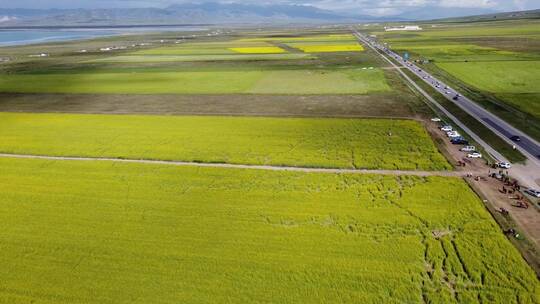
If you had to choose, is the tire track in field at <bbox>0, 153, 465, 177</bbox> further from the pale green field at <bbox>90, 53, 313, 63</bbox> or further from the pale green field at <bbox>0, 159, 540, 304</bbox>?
the pale green field at <bbox>90, 53, 313, 63</bbox>

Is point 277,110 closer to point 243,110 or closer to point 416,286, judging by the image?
point 243,110

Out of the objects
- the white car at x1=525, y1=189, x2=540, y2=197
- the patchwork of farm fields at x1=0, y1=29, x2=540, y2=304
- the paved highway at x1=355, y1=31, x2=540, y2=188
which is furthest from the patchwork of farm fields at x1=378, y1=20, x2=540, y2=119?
the white car at x1=525, y1=189, x2=540, y2=197

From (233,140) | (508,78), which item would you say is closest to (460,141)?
(233,140)

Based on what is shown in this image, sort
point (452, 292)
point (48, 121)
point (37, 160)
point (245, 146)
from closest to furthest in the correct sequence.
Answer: point (452, 292) < point (37, 160) < point (245, 146) < point (48, 121)

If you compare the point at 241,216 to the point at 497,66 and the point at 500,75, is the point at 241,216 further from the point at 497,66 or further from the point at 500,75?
the point at 497,66

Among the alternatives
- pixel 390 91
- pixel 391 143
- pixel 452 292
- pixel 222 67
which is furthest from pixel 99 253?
pixel 222 67

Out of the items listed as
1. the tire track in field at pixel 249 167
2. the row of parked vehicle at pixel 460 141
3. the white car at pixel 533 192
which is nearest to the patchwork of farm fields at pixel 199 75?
the row of parked vehicle at pixel 460 141
